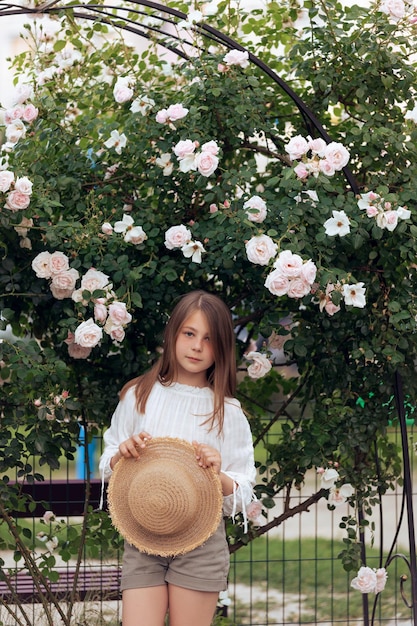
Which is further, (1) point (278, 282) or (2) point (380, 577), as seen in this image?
(2) point (380, 577)

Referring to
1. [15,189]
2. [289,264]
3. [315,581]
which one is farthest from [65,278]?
[315,581]

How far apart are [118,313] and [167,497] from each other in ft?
2.31

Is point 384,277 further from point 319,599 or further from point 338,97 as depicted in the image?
point 319,599

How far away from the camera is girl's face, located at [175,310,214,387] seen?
2693 millimetres

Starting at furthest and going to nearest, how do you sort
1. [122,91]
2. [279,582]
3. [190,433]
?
[279,582]
[122,91]
[190,433]

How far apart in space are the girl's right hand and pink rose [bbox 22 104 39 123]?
1205 mm

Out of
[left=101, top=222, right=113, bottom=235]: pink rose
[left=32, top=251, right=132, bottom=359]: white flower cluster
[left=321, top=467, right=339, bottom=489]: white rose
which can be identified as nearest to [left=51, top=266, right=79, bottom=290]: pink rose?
[left=32, top=251, right=132, bottom=359]: white flower cluster

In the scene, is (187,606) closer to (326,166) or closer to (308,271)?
(308,271)

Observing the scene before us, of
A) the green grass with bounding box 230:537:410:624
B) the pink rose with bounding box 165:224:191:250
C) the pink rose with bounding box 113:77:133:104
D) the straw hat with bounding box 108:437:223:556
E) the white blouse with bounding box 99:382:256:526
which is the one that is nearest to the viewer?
the straw hat with bounding box 108:437:223:556

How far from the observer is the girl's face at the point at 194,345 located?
8.84 feet

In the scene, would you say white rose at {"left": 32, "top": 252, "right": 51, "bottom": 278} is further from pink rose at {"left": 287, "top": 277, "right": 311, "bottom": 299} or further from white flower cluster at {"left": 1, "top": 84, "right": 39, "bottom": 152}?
pink rose at {"left": 287, "top": 277, "right": 311, "bottom": 299}

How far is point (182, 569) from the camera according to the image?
2.58 meters

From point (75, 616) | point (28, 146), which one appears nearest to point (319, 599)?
point (75, 616)

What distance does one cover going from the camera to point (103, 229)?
3135mm
